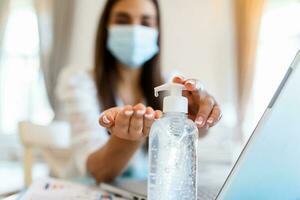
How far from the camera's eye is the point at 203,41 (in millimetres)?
2549

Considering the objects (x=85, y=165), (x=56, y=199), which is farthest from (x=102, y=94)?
(x=56, y=199)

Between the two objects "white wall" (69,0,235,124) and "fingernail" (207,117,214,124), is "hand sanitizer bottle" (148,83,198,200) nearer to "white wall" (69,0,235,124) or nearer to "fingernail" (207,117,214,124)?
"fingernail" (207,117,214,124)

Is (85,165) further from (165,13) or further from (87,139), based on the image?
(165,13)

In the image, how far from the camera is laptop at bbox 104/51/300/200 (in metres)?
0.38

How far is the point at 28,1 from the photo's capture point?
8.77 ft

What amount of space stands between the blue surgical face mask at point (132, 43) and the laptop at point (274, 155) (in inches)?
A: 34.8

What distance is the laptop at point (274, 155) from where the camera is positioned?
0.38m

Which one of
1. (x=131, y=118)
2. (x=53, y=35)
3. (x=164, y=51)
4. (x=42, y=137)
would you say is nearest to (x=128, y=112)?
(x=131, y=118)

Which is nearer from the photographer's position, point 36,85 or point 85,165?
point 85,165

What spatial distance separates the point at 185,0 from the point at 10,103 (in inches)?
58.7

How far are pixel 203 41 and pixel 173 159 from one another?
218 centimetres

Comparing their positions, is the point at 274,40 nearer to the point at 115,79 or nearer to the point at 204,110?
the point at 115,79

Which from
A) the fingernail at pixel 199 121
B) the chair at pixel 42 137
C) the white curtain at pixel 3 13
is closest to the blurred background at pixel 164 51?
the white curtain at pixel 3 13

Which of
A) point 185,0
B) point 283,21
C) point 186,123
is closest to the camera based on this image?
point 186,123
